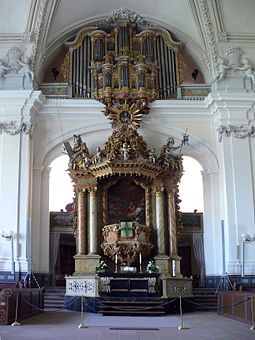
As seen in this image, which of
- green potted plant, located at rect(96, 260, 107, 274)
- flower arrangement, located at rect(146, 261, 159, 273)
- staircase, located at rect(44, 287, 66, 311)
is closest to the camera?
staircase, located at rect(44, 287, 66, 311)

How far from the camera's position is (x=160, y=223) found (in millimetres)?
17062

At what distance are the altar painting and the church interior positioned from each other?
0.12 feet

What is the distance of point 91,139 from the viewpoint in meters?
18.7

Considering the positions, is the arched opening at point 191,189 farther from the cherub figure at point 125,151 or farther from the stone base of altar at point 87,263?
the stone base of altar at point 87,263

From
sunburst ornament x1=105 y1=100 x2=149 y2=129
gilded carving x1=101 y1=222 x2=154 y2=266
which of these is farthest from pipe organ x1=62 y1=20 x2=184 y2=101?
gilded carving x1=101 y1=222 x2=154 y2=266

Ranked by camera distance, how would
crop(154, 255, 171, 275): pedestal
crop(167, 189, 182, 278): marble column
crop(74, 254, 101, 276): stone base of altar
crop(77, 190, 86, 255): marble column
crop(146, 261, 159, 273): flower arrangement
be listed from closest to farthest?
crop(146, 261, 159, 273): flower arrangement, crop(74, 254, 101, 276): stone base of altar, crop(154, 255, 171, 275): pedestal, crop(167, 189, 182, 278): marble column, crop(77, 190, 86, 255): marble column

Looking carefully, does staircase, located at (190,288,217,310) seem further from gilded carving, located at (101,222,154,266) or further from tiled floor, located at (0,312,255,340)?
tiled floor, located at (0,312,255,340)

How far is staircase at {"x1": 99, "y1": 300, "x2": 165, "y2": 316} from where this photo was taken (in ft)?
44.1

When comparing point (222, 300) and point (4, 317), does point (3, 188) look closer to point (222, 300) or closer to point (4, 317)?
point (4, 317)

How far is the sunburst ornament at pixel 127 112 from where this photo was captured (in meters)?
18.2

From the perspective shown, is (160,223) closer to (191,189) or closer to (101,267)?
(101,267)

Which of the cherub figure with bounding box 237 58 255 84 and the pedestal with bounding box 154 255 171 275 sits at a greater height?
the cherub figure with bounding box 237 58 255 84

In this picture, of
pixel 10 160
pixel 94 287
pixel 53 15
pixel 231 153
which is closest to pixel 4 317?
pixel 94 287

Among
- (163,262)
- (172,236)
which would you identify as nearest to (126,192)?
(172,236)
